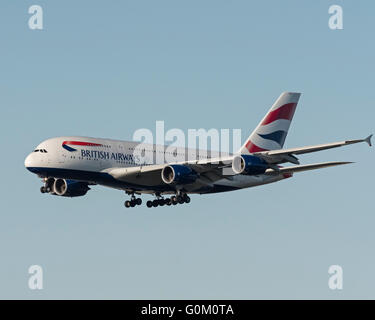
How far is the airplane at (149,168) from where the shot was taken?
78.6 m

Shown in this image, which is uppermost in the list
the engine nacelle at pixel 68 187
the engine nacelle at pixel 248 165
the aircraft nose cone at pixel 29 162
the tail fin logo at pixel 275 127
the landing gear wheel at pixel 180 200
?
the tail fin logo at pixel 275 127

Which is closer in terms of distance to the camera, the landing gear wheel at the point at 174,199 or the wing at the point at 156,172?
the wing at the point at 156,172

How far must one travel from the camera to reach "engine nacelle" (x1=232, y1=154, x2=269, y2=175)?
3054 inches

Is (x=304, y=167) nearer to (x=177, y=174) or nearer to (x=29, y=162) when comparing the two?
(x=177, y=174)

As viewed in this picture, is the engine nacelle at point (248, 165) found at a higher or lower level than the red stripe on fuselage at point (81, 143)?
lower

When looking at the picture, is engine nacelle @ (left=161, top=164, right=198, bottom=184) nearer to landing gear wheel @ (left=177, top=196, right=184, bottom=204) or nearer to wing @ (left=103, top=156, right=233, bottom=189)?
wing @ (left=103, top=156, right=233, bottom=189)

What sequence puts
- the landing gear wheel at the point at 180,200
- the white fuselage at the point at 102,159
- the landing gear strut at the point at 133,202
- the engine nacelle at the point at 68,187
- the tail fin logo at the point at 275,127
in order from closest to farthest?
the white fuselage at the point at 102,159
the landing gear wheel at the point at 180,200
the engine nacelle at the point at 68,187
the landing gear strut at the point at 133,202
the tail fin logo at the point at 275,127

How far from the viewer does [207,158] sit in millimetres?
89188

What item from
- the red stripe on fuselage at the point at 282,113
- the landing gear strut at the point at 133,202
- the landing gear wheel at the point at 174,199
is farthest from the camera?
the red stripe on fuselage at the point at 282,113

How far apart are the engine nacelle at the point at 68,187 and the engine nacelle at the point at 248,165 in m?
16.6

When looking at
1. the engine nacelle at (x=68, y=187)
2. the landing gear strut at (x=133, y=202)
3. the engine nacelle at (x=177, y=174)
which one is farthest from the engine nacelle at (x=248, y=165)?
the engine nacelle at (x=68, y=187)

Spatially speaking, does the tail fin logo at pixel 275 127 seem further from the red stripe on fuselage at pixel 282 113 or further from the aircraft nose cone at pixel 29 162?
the aircraft nose cone at pixel 29 162

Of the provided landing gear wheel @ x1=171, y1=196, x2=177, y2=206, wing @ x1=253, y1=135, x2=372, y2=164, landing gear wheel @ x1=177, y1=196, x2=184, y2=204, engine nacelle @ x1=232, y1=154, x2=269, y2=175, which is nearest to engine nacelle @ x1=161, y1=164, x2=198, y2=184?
landing gear wheel @ x1=177, y1=196, x2=184, y2=204
